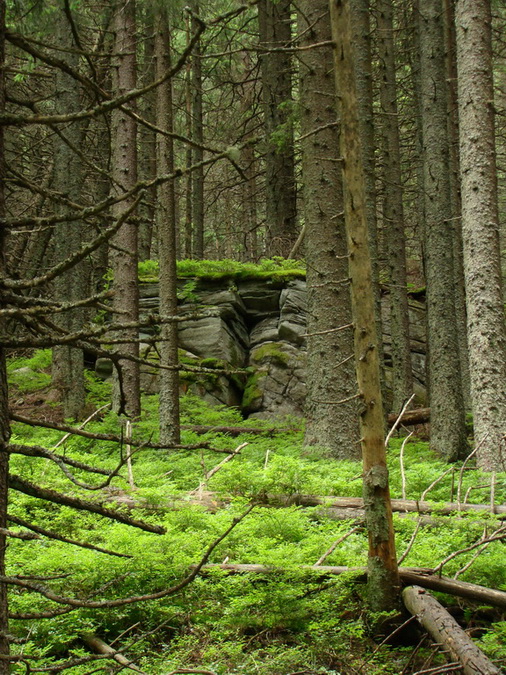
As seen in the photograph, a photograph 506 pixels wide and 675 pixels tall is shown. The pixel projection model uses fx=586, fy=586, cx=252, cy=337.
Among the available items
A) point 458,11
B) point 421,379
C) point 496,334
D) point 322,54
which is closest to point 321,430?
point 496,334

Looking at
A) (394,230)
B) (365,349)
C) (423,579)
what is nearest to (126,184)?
(394,230)

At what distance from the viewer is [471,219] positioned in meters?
8.55

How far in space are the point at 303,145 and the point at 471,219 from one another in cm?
272

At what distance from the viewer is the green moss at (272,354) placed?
1396cm

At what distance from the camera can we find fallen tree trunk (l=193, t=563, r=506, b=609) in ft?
12.1

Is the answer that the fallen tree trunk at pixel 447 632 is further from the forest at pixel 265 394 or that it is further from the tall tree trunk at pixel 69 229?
A: the tall tree trunk at pixel 69 229

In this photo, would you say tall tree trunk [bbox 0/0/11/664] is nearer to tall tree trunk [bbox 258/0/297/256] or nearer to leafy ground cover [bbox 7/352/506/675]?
leafy ground cover [bbox 7/352/506/675]

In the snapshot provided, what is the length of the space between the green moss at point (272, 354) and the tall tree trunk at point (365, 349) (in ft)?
32.5

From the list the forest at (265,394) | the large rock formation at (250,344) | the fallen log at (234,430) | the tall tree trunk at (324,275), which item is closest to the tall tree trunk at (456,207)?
the forest at (265,394)

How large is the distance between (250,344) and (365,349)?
11.2 m

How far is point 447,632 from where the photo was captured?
3.30m

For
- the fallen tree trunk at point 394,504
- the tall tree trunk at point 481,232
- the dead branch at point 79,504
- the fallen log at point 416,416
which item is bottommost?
the fallen log at point 416,416

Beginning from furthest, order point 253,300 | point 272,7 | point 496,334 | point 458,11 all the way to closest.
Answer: point 272,7 < point 253,300 < point 458,11 < point 496,334

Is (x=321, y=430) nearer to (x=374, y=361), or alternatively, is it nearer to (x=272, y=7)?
(x=374, y=361)
